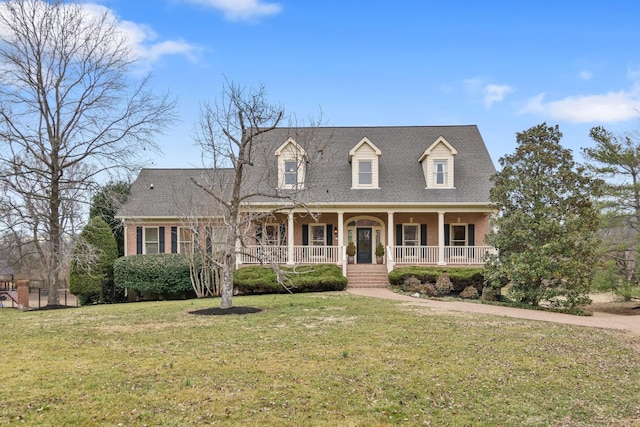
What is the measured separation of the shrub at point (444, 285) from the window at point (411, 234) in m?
4.37

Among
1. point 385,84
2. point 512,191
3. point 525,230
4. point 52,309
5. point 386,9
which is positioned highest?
point 386,9

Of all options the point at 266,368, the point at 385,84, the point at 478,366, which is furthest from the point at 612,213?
the point at 266,368

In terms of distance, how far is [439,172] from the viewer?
78.2ft

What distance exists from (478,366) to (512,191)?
11.7 m

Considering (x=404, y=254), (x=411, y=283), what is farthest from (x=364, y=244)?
(x=411, y=283)

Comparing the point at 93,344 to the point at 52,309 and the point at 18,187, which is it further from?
the point at 18,187

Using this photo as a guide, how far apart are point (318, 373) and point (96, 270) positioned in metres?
18.1

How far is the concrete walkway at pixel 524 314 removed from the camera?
13.5 m

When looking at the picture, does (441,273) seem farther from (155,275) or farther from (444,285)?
(155,275)

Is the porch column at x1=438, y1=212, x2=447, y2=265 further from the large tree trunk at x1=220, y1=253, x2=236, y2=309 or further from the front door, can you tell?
the large tree trunk at x1=220, y1=253, x2=236, y2=309

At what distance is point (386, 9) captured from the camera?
15141 millimetres

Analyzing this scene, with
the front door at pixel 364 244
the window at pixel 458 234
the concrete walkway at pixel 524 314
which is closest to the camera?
the concrete walkway at pixel 524 314

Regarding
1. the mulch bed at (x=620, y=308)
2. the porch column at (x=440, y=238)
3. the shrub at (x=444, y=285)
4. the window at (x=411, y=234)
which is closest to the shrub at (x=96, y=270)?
the window at (x=411, y=234)

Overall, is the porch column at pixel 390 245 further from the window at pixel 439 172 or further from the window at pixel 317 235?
the window at pixel 317 235
